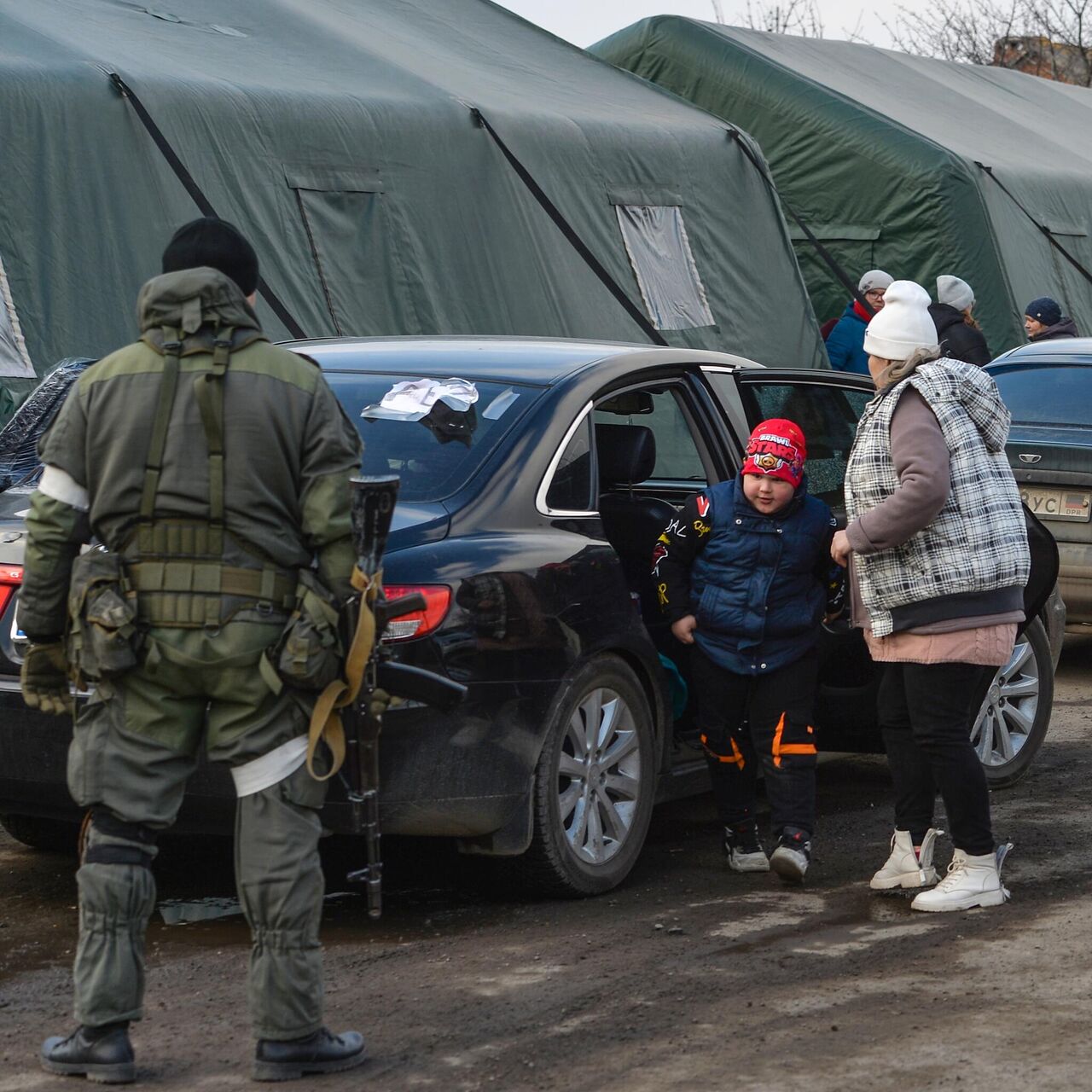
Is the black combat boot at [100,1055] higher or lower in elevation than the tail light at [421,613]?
lower

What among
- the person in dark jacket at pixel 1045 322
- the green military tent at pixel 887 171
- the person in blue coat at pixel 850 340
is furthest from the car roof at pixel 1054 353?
the green military tent at pixel 887 171

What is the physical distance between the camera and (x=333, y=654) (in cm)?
385

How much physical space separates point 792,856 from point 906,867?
334mm

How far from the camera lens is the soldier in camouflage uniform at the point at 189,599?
3803 millimetres

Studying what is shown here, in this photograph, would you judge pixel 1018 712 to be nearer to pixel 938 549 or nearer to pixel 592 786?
pixel 938 549

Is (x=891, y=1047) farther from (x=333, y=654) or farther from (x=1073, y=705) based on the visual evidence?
(x=1073, y=705)

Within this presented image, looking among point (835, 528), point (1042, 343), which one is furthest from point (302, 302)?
point (835, 528)

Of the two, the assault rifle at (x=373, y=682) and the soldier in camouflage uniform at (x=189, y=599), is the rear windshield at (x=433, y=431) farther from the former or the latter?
the soldier in camouflage uniform at (x=189, y=599)

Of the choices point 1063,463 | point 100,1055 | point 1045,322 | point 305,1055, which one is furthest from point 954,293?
point 100,1055

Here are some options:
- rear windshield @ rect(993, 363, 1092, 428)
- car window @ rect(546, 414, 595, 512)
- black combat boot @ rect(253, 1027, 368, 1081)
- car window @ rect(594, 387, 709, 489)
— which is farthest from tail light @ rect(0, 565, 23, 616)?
rear windshield @ rect(993, 363, 1092, 428)

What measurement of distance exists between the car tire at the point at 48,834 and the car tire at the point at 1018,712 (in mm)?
3209

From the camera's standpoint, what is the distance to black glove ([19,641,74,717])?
155 inches

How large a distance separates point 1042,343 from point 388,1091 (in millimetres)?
7623

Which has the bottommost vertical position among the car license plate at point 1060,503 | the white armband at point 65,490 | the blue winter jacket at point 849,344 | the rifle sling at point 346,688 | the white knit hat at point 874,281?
the rifle sling at point 346,688
